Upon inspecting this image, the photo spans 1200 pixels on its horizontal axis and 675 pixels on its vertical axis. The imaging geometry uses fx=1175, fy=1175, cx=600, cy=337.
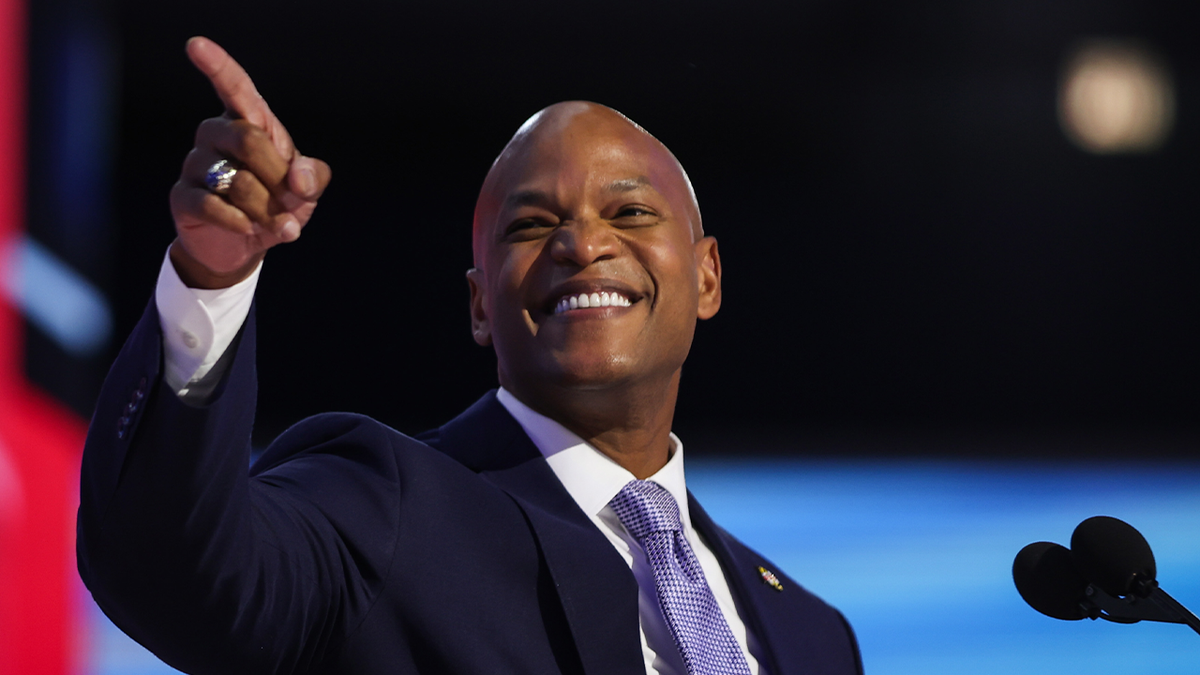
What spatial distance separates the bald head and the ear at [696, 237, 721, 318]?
120 mm

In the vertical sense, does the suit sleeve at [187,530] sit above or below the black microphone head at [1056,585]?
below

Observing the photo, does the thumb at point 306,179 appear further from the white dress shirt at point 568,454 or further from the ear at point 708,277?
the ear at point 708,277

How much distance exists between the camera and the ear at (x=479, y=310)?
5.50 feet

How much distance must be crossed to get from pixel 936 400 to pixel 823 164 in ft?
5.92

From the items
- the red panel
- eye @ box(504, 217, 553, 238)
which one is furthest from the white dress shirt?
the red panel

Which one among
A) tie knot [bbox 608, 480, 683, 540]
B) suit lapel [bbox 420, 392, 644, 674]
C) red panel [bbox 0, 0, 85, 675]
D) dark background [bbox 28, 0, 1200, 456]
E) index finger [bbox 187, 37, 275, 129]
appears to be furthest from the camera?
dark background [bbox 28, 0, 1200, 456]

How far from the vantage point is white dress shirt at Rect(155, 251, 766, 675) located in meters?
0.87

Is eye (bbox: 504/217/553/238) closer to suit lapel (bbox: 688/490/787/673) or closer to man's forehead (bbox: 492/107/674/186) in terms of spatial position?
man's forehead (bbox: 492/107/674/186)

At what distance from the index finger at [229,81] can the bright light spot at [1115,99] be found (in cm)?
804

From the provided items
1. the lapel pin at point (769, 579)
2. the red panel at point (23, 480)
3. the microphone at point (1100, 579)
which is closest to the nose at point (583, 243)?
the lapel pin at point (769, 579)

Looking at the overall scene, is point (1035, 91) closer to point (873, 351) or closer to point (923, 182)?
point (923, 182)

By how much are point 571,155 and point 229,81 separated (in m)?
0.81

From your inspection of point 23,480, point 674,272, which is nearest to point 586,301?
point 674,272

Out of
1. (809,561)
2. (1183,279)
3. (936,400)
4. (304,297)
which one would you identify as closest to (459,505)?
(809,561)
